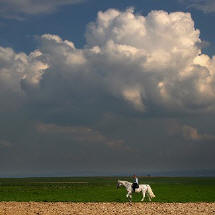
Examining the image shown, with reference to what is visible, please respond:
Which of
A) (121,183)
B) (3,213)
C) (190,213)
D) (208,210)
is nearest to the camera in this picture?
(3,213)

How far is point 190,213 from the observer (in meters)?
28.5

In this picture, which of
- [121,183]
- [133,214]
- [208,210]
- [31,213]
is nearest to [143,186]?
[121,183]

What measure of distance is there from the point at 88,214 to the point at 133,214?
3.13 m

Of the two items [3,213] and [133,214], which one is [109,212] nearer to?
[133,214]

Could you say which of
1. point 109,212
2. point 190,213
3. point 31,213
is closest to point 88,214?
point 109,212

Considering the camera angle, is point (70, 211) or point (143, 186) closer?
A: point (70, 211)

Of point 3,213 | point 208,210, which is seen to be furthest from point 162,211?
point 3,213

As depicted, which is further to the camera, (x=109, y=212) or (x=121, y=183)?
(x=121, y=183)

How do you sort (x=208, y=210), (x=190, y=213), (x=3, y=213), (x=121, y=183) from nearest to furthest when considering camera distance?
(x=3, y=213) < (x=190, y=213) < (x=208, y=210) < (x=121, y=183)

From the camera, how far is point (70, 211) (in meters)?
28.6

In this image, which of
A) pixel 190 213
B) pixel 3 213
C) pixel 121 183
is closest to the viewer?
pixel 3 213

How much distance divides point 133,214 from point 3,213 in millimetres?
8916

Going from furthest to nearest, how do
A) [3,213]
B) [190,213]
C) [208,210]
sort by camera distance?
[208,210] < [190,213] < [3,213]

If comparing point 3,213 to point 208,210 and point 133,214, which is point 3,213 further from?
point 208,210
